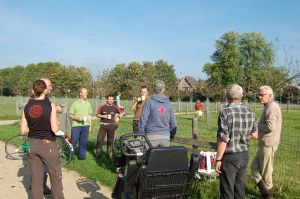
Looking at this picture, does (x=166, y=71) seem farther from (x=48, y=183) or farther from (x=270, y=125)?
(x=270, y=125)

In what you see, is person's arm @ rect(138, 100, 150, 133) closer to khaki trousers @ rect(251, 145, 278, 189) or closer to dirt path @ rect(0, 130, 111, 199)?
dirt path @ rect(0, 130, 111, 199)

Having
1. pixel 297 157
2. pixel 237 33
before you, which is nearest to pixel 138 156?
pixel 297 157

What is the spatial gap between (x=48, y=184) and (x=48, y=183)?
8 cm

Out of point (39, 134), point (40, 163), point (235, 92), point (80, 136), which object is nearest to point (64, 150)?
point (80, 136)

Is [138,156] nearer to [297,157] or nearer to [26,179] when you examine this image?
[26,179]

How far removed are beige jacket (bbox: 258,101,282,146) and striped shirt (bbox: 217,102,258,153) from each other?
113 centimetres

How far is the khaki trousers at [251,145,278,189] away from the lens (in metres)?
4.55

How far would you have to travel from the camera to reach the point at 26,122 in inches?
150

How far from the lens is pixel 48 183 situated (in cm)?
578

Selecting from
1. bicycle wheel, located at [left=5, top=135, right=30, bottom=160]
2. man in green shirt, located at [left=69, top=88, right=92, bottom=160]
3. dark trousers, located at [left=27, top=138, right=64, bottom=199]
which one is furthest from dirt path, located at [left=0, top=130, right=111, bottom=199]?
dark trousers, located at [left=27, top=138, right=64, bottom=199]

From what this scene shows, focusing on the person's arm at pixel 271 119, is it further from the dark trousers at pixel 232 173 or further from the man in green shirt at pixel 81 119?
the man in green shirt at pixel 81 119

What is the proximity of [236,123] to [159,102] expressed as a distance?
1.31m

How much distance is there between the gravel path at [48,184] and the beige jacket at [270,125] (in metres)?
2.81

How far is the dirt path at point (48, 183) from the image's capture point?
504 cm
